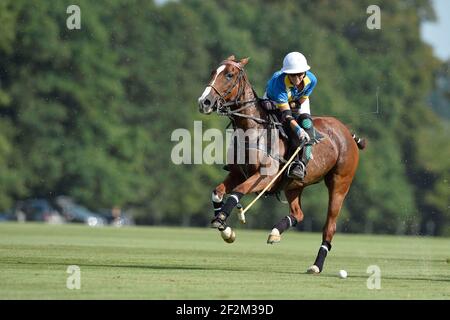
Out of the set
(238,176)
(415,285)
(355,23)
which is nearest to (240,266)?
(238,176)

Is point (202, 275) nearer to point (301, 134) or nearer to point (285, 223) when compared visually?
point (285, 223)

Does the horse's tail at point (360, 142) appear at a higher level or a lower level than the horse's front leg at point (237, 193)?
higher

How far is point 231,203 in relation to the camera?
18.9m

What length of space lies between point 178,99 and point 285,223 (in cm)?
5866

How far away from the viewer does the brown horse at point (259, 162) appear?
19188 mm

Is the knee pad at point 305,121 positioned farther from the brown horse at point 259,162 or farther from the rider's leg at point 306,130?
the brown horse at point 259,162

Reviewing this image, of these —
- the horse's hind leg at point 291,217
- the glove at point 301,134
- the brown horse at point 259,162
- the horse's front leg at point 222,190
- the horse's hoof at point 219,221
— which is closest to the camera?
the horse's hoof at point 219,221

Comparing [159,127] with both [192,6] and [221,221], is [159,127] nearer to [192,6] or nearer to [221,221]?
[192,6]

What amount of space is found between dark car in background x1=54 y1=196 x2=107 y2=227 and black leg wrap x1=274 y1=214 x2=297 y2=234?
52203mm

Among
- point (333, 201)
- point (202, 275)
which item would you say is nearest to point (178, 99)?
point (333, 201)

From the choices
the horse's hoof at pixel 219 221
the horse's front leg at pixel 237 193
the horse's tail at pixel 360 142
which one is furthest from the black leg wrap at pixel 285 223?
the horse's tail at pixel 360 142

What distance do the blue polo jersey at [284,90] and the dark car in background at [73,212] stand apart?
52402 millimetres

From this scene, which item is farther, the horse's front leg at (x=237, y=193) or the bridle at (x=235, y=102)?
the bridle at (x=235, y=102)

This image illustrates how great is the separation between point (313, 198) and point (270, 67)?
9.70 meters
